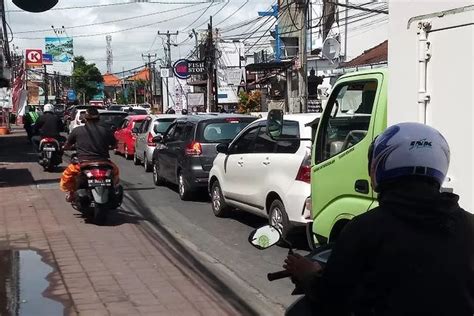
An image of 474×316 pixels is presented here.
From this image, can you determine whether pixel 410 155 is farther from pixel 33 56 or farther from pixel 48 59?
pixel 48 59

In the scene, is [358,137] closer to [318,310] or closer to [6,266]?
[318,310]

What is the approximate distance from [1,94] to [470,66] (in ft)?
139

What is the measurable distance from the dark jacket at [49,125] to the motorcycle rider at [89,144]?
6714mm

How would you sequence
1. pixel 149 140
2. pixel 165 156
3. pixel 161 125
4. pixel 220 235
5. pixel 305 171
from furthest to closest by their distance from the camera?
1. pixel 161 125
2. pixel 149 140
3. pixel 165 156
4. pixel 220 235
5. pixel 305 171

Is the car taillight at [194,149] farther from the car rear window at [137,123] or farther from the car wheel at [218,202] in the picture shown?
the car rear window at [137,123]

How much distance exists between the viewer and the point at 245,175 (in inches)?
370

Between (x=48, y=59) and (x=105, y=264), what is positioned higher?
(x=48, y=59)

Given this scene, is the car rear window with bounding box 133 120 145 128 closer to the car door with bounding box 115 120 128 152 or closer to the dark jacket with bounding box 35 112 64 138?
the car door with bounding box 115 120 128 152

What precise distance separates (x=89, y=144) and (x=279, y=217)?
10.3 ft

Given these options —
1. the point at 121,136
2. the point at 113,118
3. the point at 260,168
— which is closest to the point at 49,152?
the point at 121,136

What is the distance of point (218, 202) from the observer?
10.6m

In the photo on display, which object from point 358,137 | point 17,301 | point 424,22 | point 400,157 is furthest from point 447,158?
point 17,301

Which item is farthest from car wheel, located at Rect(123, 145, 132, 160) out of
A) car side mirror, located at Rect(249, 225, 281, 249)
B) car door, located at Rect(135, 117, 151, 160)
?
car side mirror, located at Rect(249, 225, 281, 249)

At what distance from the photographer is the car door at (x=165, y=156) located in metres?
13.4
